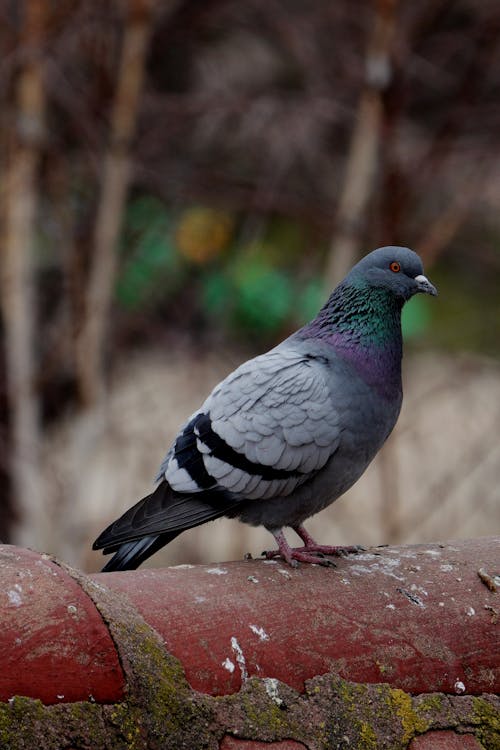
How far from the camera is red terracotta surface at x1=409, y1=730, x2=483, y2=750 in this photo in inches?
93.0

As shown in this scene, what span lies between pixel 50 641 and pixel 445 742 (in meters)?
0.95

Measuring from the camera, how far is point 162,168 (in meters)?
8.03

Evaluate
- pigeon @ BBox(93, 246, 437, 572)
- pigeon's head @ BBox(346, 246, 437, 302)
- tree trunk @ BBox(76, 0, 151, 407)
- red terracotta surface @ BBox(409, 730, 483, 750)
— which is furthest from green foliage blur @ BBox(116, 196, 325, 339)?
red terracotta surface @ BBox(409, 730, 483, 750)

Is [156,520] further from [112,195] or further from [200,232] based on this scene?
[200,232]

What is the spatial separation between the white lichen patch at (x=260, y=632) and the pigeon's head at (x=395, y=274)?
1508 mm

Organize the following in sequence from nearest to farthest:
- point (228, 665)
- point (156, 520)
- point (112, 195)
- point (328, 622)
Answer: point (228, 665) < point (328, 622) < point (156, 520) < point (112, 195)

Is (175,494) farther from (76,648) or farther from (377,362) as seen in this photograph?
(76,648)

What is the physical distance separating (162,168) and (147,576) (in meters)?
5.92

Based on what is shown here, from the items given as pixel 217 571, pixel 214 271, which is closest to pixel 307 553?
pixel 217 571

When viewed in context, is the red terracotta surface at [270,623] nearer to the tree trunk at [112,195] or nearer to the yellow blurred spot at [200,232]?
the tree trunk at [112,195]

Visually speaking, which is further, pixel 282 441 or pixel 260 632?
pixel 282 441

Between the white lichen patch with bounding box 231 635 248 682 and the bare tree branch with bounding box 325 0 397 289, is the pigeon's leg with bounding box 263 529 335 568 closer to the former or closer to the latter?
the white lichen patch with bounding box 231 635 248 682

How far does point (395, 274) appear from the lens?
3.61 meters

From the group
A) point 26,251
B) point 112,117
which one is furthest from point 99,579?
point 112,117
